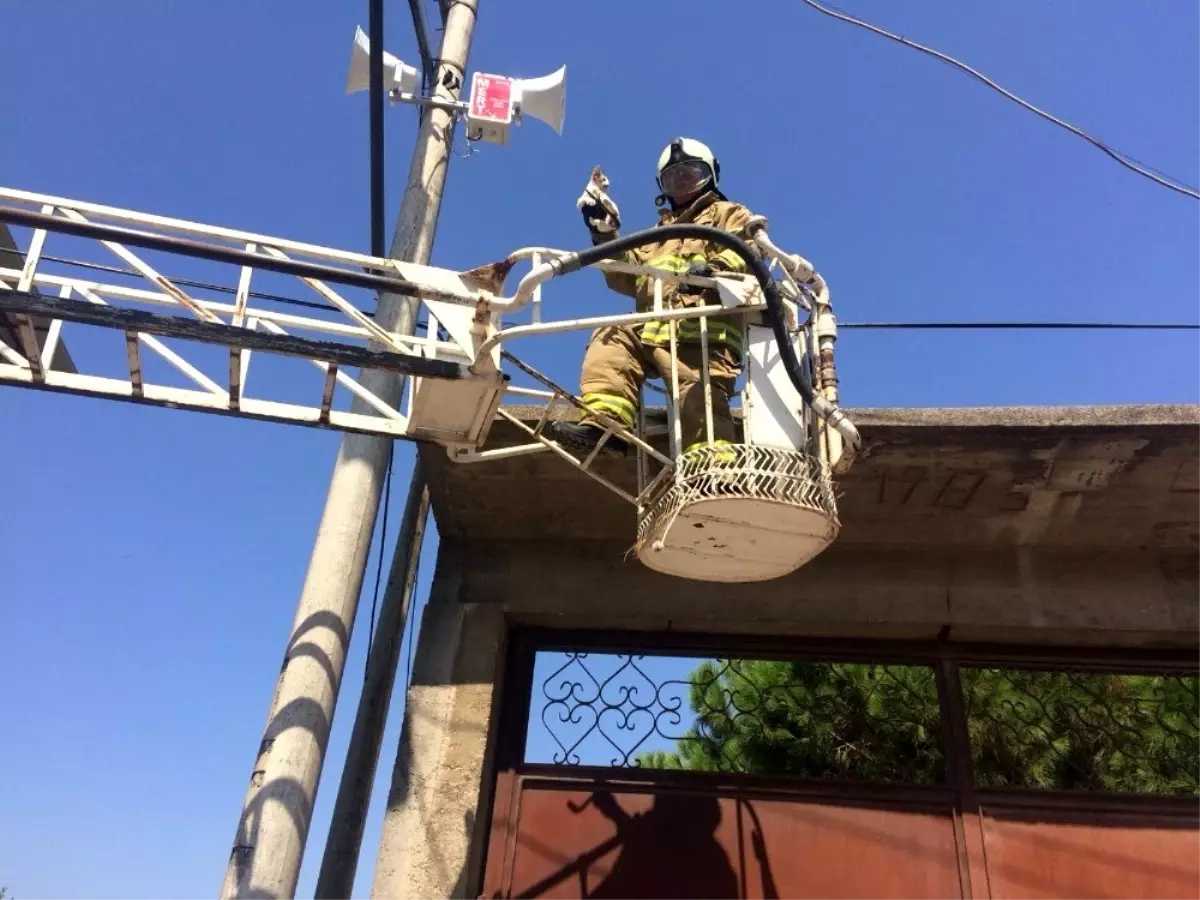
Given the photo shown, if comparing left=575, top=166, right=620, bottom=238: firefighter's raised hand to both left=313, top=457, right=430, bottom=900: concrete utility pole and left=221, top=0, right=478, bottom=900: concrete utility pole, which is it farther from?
left=313, top=457, right=430, bottom=900: concrete utility pole

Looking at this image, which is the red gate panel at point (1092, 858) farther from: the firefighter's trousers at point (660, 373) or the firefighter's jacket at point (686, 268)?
the firefighter's jacket at point (686, 268)

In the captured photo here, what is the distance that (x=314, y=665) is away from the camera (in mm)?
3875

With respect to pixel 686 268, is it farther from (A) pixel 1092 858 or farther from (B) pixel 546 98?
(A) pixel 1092 858

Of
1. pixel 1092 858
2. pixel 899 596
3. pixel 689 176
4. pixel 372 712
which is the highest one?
pixel 689 176

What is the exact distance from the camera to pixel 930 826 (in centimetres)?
549

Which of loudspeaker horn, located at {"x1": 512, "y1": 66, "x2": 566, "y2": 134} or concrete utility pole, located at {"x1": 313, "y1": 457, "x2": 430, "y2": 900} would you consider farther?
loudspeaker horn, located at {"x1": 512, "y1": 66, "x2": 566, "y2": 134}

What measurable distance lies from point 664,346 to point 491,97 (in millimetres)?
2692

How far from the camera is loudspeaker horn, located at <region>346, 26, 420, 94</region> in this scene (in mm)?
6348

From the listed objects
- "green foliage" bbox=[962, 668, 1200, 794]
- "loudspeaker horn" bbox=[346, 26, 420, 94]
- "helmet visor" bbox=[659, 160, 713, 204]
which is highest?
"loudspeaker horn" bbox=[346, 26, 420, 94]

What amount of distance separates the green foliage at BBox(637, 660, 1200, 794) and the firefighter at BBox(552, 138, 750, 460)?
235cm

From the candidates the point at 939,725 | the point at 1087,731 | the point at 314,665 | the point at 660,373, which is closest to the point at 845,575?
the point at 939,725

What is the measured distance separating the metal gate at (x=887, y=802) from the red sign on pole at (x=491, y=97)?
3.43m

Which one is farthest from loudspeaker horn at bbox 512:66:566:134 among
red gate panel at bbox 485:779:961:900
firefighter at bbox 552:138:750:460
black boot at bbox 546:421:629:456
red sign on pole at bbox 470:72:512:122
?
red gate panel at bbox 485:779:961:900

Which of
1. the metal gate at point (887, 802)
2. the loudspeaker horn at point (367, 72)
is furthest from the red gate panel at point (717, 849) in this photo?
the loudspeaker horn at point (367, 72)
